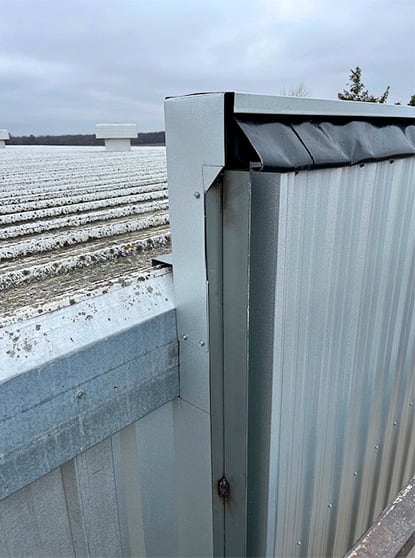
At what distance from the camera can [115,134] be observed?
27.3ft

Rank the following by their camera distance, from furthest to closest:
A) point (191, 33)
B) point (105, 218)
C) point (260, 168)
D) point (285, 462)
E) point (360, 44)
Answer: point (360, 44), point (191, 33), point (105, 218), point (285, 462), point (260, 168)

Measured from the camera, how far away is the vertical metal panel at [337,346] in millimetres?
1058

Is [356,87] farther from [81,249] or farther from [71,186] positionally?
[81,249]

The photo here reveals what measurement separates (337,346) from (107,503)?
85cm

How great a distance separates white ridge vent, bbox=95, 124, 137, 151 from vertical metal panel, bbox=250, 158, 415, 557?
→ 25.3 ft

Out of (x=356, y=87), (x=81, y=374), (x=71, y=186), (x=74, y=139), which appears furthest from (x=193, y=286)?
(x=356, y=87)

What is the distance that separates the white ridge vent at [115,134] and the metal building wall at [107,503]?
790 cm

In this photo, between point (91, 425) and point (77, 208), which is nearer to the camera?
point (91, 425)

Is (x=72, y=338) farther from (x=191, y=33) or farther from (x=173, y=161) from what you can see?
(x=191, y=33)

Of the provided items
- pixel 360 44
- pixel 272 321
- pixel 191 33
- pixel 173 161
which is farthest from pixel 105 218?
pixel 360 44

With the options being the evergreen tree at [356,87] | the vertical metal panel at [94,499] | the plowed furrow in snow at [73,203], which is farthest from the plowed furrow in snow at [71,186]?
the evergreen tree at [356,87]

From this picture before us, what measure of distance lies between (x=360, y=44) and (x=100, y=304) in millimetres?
19272

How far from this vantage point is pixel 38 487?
1.00 m

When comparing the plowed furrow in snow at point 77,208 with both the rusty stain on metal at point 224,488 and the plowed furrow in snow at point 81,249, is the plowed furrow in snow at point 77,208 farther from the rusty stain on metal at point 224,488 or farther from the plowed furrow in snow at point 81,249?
the rusty stain on metal at point 224,488
